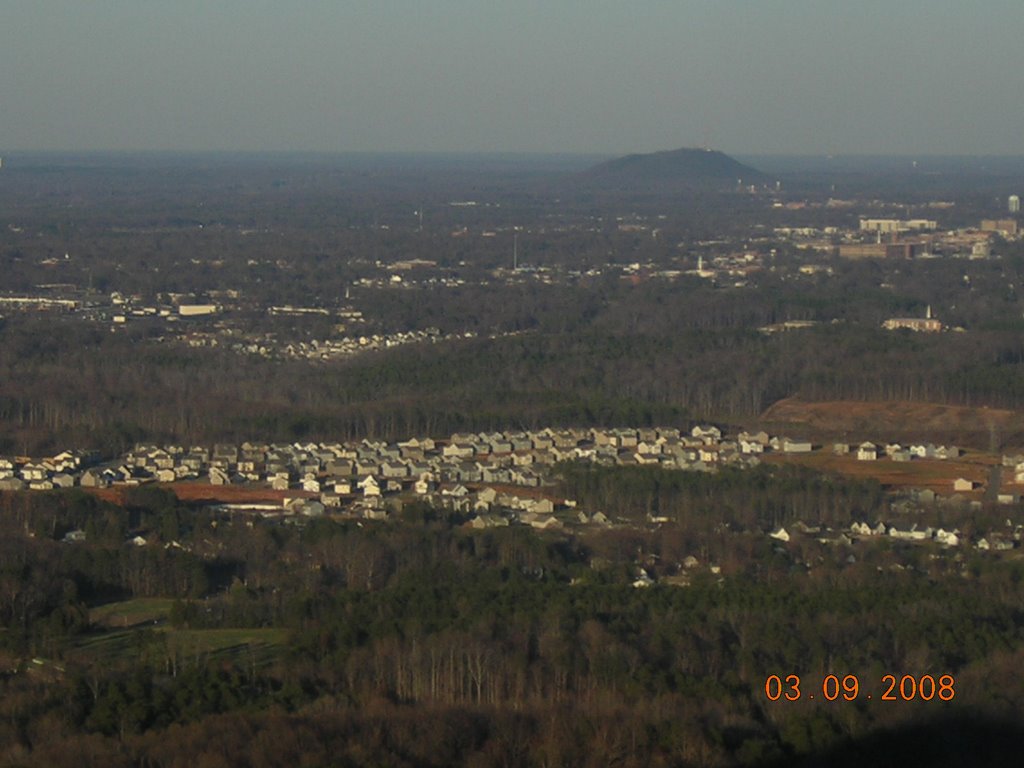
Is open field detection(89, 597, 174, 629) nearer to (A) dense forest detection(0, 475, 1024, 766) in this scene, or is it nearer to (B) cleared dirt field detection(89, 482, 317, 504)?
(A) dense forest detection(0, 475, 1024, 766)

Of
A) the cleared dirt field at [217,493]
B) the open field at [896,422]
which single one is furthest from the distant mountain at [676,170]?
the cleared dirt field at [217,493]

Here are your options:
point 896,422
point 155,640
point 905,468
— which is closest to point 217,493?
point 155,640

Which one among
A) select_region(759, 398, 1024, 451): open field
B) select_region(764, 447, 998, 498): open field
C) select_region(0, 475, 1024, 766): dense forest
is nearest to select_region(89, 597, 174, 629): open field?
select_region(0, 475, 1024, 766): dense forest

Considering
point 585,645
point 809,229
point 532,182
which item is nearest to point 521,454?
point 585,645

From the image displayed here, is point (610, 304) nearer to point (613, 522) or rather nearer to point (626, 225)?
point (613, 522)

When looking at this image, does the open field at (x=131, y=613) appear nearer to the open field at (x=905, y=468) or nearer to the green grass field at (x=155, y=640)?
the green grass field at (x=155, y=640)
